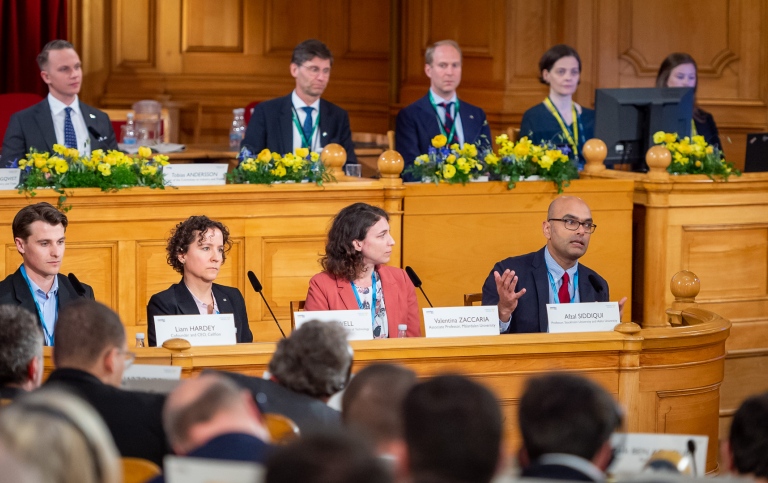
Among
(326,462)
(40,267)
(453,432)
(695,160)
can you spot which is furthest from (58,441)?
(695,160)

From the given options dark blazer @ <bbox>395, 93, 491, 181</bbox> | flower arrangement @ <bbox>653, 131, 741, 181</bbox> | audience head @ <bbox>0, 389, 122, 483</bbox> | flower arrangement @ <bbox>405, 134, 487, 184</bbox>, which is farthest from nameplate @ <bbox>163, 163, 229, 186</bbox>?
audience head @ <bbox>0, 389, 122, 483</bbox>

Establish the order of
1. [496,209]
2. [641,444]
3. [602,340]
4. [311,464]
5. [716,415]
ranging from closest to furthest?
[311,464] < [641,444] < [602,340] < [716,415] < [496,209]

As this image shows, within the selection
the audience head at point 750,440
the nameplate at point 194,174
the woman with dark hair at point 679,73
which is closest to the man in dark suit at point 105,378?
the audience head at point 750,440

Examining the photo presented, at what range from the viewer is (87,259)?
16.8 ft

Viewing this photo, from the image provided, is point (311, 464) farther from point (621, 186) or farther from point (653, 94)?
point (653, 94)

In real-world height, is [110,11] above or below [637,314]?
above

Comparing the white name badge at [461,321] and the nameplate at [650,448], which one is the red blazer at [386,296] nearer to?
the white name badge at [461,321]

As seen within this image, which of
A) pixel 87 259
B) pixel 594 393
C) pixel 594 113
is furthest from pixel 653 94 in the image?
pixel 594 393

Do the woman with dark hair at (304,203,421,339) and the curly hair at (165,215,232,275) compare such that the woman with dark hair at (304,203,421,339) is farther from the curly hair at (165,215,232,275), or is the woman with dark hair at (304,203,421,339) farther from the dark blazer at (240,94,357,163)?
the dark blazer at (240,94,357,163)

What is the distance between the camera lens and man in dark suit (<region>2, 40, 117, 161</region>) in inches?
223

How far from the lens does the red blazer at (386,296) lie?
4.52 m

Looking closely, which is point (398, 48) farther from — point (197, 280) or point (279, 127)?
point (197, 280)

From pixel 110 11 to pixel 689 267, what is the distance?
5.33 metres

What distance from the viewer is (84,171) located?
5.18 metres
